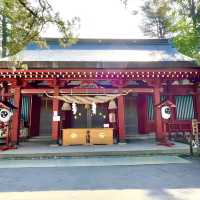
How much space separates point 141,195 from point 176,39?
519 inches

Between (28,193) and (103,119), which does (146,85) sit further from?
(28,193)

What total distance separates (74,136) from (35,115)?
419 cm

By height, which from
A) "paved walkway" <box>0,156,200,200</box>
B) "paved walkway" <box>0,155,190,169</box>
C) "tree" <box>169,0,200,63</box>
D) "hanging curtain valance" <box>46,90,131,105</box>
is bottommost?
"paved walkway" <box>0,156,200,200</box>

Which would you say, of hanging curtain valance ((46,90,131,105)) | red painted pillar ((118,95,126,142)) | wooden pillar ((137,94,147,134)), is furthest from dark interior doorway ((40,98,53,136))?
wooden pillar ((137,94,147,134))

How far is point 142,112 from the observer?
14680 mm

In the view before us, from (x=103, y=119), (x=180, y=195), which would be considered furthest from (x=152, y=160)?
(x=103, y=119)

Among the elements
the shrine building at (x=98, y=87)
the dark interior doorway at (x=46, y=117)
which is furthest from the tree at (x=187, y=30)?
the dark interior doorway at (x=46, y=117)

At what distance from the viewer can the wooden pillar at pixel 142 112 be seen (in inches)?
571

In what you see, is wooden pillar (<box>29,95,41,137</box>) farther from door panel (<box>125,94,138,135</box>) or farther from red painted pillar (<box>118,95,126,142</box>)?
red painted pillar (<box>118,95,126,142</box>)

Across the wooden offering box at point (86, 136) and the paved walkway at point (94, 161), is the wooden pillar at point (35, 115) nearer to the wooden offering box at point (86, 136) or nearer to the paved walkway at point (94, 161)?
the wooden offering box at point (86, 136)

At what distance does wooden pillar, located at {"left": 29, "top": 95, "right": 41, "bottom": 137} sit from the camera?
14.4 meters

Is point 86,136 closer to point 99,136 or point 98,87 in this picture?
point 99,136

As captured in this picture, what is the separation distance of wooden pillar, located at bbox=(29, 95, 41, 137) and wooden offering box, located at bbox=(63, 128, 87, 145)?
12.0 feet

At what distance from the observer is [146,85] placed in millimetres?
12531
